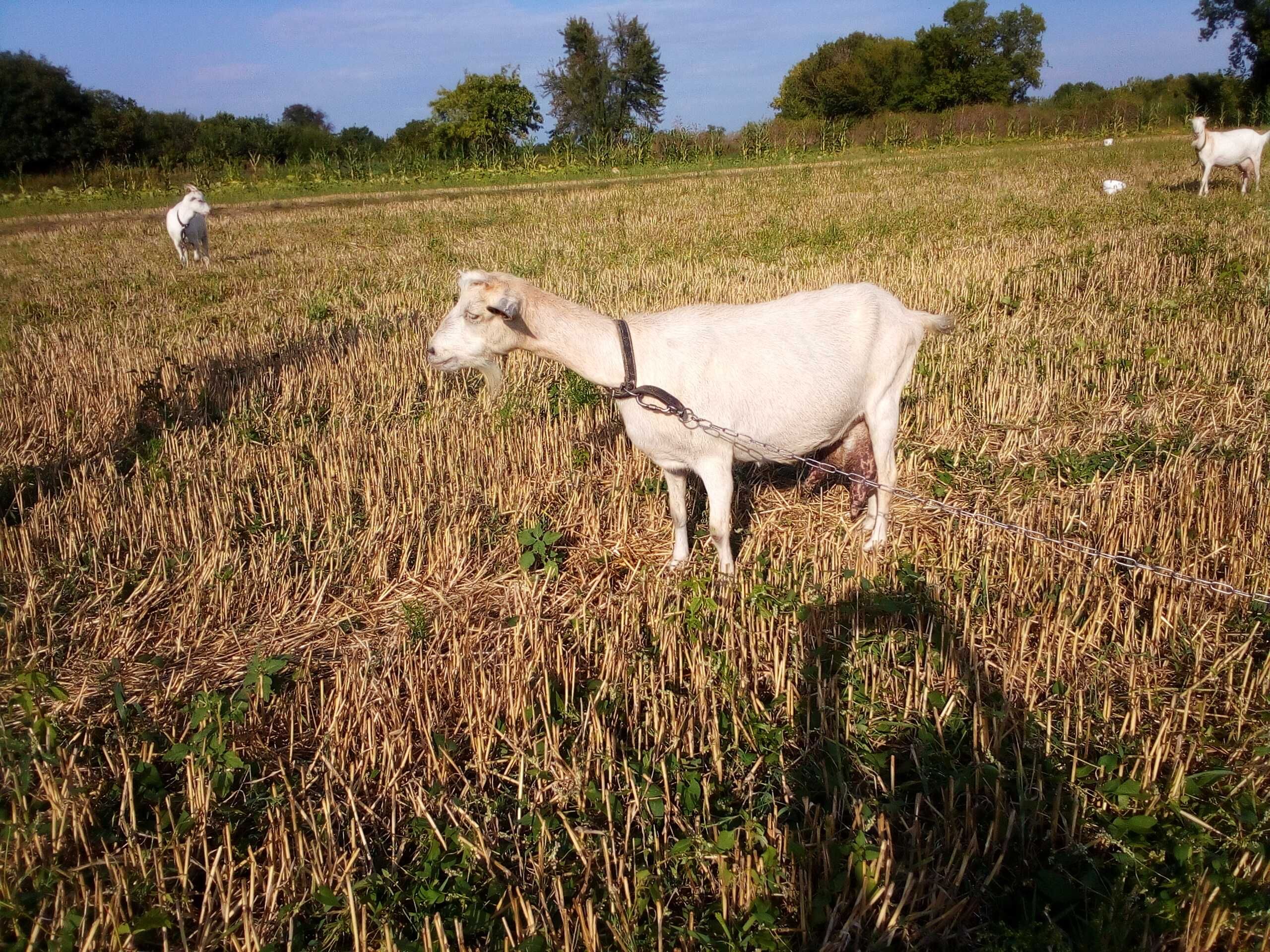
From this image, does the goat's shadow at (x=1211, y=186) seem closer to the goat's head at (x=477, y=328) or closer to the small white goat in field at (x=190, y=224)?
the goat's head at (x=477, y=328)

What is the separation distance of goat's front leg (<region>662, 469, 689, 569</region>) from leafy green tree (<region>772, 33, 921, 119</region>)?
6398 cm

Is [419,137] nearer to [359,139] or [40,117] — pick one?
[359,139]

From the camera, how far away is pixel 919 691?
127 inches

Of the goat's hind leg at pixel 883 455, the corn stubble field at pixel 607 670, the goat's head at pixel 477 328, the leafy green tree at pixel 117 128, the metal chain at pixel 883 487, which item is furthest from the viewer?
the leafy green tree at pixel 117 128

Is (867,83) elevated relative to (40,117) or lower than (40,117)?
elevated

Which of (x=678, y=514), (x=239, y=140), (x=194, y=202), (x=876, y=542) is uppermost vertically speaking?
(x=239, y=140)

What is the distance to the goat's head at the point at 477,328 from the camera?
161 inches

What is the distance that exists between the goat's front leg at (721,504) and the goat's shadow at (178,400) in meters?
4.30

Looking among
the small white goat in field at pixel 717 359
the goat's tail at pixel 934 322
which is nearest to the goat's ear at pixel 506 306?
the small white goat in field at pixel 717 359

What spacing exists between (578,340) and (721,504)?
119cm

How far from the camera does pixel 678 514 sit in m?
4.64

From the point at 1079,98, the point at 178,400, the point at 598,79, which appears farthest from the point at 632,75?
the point at 178,400

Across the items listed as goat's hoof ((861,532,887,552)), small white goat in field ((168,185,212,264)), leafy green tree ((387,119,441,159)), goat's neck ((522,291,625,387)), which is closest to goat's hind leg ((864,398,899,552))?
goat's hoof ((861,532,887,552))

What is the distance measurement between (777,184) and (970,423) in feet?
66.1
